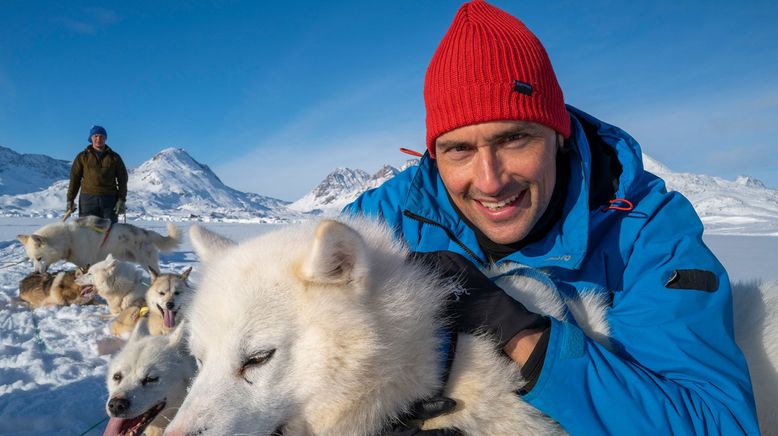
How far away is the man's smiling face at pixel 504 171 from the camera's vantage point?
1.87 metres

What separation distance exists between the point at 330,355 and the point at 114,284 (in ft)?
18.9

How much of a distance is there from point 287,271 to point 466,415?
0.74 meters

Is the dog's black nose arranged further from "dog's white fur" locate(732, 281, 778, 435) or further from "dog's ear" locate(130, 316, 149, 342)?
"dog's white fur" locate(732, 281, 778, 435)

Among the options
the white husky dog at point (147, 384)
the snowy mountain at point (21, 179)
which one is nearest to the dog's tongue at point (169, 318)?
the white husky dog at point (147, 384)

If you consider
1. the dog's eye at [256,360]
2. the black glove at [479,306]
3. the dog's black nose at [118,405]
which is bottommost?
the dog's black nose at [118,405]

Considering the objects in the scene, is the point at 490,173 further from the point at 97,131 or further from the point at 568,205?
the point at 97,131

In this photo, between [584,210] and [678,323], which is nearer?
[678,323]

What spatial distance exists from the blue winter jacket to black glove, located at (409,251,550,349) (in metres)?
0.11

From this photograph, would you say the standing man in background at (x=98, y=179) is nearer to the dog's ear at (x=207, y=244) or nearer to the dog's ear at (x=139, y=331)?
the dog's ear at (x=139, y=331)

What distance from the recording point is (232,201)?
608ft

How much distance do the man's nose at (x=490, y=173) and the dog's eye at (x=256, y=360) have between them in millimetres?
1100

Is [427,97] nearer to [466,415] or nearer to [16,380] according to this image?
[466,415]

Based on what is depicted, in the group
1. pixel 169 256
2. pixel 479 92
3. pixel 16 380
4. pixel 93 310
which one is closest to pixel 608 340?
pixel 479 92

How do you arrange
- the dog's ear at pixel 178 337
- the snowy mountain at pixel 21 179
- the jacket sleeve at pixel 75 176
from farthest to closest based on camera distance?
1. the snowy mountain at pixel 21 179
2. the jacket sleeve at pixel 75 176
3. the dog's ear at pixel 178 337
